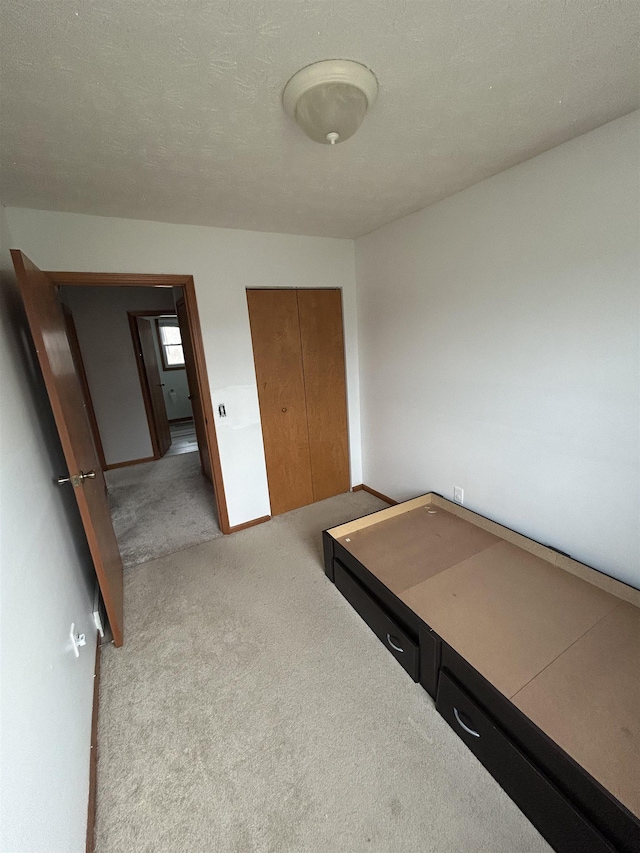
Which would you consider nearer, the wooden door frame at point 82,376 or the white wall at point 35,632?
the white wall at point 35,632

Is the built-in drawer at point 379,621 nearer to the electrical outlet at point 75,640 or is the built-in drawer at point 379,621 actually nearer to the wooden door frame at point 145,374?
the electrical outlet at point 75,640

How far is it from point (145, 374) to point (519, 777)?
503 centimetres

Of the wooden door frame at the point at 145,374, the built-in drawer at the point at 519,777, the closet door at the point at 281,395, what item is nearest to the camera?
the built-in drawer at the point at 519,777

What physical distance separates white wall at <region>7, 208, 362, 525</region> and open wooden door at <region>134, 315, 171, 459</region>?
2.61 m

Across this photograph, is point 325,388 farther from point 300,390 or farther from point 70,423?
point 70,423

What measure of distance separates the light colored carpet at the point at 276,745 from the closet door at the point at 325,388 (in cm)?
130

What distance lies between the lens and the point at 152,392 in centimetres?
480

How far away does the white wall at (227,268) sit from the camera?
1960 mm

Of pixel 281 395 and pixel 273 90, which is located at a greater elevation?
pixel 273 90

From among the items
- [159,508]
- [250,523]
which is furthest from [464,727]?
[159,508]

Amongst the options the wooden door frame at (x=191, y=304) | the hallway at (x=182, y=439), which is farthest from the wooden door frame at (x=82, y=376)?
the wooden door frame at (x=191, y=304)

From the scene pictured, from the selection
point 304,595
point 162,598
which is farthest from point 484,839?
point 162,598

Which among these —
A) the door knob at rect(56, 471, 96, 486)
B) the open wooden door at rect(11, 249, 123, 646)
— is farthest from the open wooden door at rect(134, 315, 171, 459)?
the door knob at rect(56, 471, 96, 486)

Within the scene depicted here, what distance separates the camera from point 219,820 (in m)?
1.12
